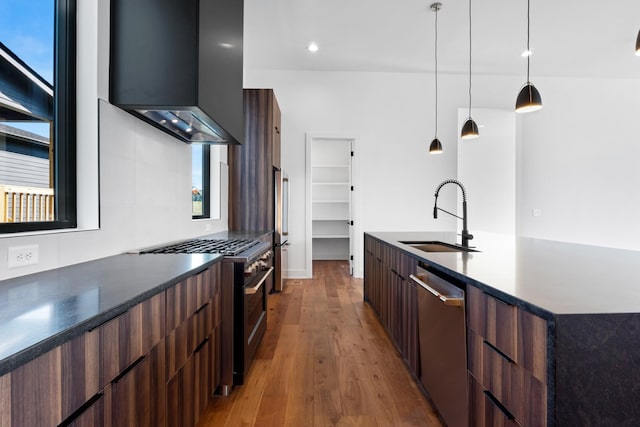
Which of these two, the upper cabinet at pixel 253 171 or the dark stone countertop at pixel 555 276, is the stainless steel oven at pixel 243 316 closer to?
the dark stone countertop at pixel 555 276

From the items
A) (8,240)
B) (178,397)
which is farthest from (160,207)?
(178,397)

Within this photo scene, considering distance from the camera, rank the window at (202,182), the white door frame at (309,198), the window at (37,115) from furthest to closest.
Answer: the white door frame at (309,198)
the window at (202,182)
the window at (37,115)

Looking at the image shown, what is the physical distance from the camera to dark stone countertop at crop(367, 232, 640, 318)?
87 cm

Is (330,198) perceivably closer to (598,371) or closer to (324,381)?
(324,381)

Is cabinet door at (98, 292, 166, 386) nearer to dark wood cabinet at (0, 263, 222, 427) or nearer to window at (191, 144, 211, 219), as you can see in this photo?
dark wood cabinet at (0, 263, 222, 427)

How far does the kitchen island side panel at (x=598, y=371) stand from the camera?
0.80 meters

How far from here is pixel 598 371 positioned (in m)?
0.81

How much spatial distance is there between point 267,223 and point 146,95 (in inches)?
93.9

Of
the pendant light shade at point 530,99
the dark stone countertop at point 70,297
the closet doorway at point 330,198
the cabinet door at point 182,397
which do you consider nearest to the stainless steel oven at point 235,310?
the dark stone countertop at point 70,297

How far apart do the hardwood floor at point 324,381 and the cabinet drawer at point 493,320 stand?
0.81 meters

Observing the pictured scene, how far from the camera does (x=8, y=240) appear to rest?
3.78 ft

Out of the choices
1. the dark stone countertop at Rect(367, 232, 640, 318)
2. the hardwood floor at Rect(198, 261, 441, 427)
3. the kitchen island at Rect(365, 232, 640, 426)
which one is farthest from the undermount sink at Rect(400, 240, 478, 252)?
the kitchen island at Rect(365, 232, 640, 426)

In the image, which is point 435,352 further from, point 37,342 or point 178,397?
point 37,342

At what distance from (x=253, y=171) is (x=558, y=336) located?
138 inches
